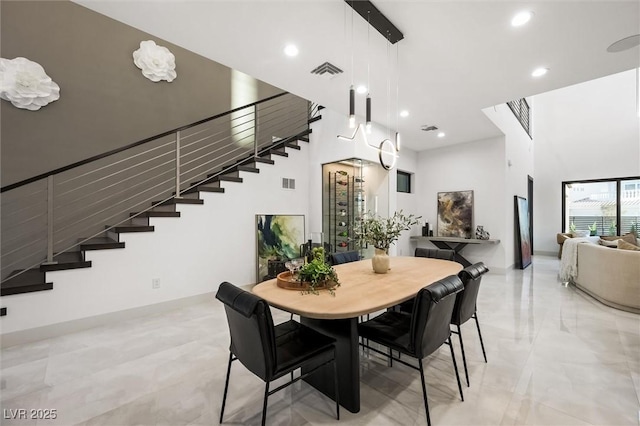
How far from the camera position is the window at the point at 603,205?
292 inches

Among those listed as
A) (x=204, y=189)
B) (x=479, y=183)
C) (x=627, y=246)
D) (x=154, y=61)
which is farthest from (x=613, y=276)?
(x=154, y=61)

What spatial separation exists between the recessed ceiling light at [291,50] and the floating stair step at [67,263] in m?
3.06

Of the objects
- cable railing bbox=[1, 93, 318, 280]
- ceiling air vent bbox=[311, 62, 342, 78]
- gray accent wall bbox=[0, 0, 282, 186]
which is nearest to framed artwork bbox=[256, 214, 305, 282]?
cable railing bbox=[1, 93, 318, 280]

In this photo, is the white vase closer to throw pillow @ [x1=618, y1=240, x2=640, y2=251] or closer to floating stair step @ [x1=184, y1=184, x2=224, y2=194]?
floating stair step @ [x1=184, y1=184, x2=224, y2=194]

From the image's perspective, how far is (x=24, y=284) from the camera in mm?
2789

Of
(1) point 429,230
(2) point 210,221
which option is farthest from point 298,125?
(1) point 429,230

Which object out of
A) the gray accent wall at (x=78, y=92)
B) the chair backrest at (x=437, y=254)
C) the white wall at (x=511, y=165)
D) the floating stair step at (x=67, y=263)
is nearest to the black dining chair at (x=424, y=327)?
the chair backrest at (x=437, y=254)

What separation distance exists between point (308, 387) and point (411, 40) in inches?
122

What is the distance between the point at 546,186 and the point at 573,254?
4635 mm

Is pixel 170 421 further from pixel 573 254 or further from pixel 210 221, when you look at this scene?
pixel 573 254

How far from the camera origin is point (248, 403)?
75.5 inches

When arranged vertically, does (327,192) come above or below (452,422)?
above

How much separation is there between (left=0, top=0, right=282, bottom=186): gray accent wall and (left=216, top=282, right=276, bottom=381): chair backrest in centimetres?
387

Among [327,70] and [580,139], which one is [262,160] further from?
[580,139]
